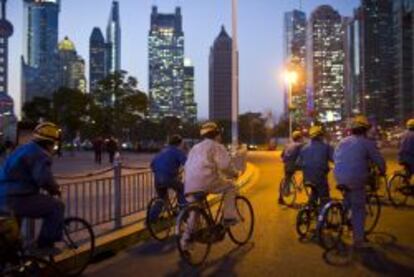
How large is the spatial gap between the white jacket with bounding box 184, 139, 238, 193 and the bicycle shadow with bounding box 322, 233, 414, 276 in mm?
1865

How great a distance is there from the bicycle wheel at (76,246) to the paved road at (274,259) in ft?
0.63

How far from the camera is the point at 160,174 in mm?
12797

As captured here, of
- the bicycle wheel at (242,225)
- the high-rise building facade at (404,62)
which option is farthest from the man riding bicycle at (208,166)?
the high-rise building facade at (404,62)

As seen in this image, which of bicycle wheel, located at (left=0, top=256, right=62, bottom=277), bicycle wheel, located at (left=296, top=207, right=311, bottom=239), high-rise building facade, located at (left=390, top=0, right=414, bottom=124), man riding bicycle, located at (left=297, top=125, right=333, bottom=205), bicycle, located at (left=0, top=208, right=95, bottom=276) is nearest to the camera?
bicycle wheel, located at (left=0, top=256, right=62, bottom=277)

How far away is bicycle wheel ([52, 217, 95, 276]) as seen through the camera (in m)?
9.25

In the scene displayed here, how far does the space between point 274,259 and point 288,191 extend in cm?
774

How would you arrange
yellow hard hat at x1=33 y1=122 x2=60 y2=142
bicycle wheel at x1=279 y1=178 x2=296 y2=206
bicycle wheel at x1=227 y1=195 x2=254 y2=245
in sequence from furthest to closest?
bicycle wheel at x1=279 y1=178 x2=296 y2=206
bicycle wheel at x1=227 y1=195 x2=254 y2=245
yellow hard hat at x1=33 y1=122 x2=60 y2=142

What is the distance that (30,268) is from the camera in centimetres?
743

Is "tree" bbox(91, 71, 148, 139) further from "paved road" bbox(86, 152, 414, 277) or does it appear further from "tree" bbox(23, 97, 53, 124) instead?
"paved road" bbox(86, 152, 414, 277)

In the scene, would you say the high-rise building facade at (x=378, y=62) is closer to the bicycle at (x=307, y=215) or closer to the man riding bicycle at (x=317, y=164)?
the man riding bicycle at (x=317, y=164)

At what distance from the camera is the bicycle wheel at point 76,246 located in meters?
9.25

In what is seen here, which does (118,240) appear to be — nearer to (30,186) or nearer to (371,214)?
(30,186)

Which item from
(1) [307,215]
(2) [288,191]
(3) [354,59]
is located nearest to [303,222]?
(1) [307,215]

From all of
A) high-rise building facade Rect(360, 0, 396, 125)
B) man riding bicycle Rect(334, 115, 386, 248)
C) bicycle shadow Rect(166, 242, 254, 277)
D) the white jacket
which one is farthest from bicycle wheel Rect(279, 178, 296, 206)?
high-rise building facade Rect(360, 0, 396, 125)
